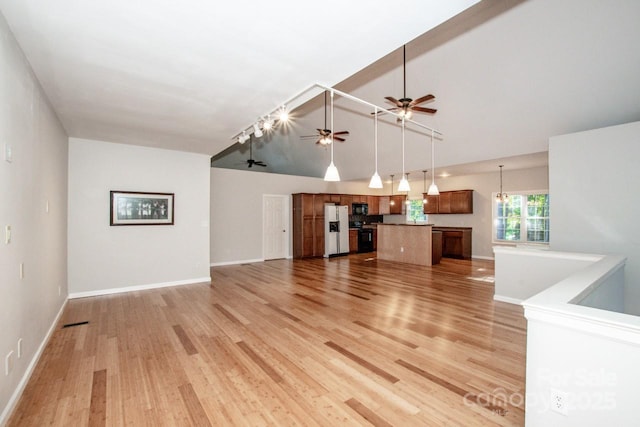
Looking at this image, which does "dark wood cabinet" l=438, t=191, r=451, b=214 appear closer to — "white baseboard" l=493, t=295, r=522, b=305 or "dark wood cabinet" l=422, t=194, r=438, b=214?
"dark wood cabinet" l=422, t=194, r=438, b=214

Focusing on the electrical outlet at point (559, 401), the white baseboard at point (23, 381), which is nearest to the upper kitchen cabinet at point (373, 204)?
the white baseboard at point (23, 381)

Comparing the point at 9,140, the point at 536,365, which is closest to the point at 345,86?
the point at 9,140

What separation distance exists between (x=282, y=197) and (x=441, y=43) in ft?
19.4

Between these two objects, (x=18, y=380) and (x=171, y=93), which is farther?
(x=171, y=93)

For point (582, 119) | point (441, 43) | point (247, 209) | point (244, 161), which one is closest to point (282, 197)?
point (247, 209)

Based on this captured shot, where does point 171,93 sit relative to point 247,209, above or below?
above

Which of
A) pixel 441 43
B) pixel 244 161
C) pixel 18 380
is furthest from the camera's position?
pixel 244 161

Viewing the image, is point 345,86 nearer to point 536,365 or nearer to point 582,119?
point 582,119

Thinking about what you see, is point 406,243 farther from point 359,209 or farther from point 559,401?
point 559,401

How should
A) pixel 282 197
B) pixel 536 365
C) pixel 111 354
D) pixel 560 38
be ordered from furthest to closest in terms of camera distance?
pixel 282 197 < pixel 560 38 < pixel 111 354 < pixel 536 365

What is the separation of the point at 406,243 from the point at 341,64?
650 cm

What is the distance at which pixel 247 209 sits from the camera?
8195 millimetres

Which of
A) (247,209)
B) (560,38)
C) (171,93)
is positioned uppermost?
(560,38)

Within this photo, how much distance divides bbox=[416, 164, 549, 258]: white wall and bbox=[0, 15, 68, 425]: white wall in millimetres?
9655
